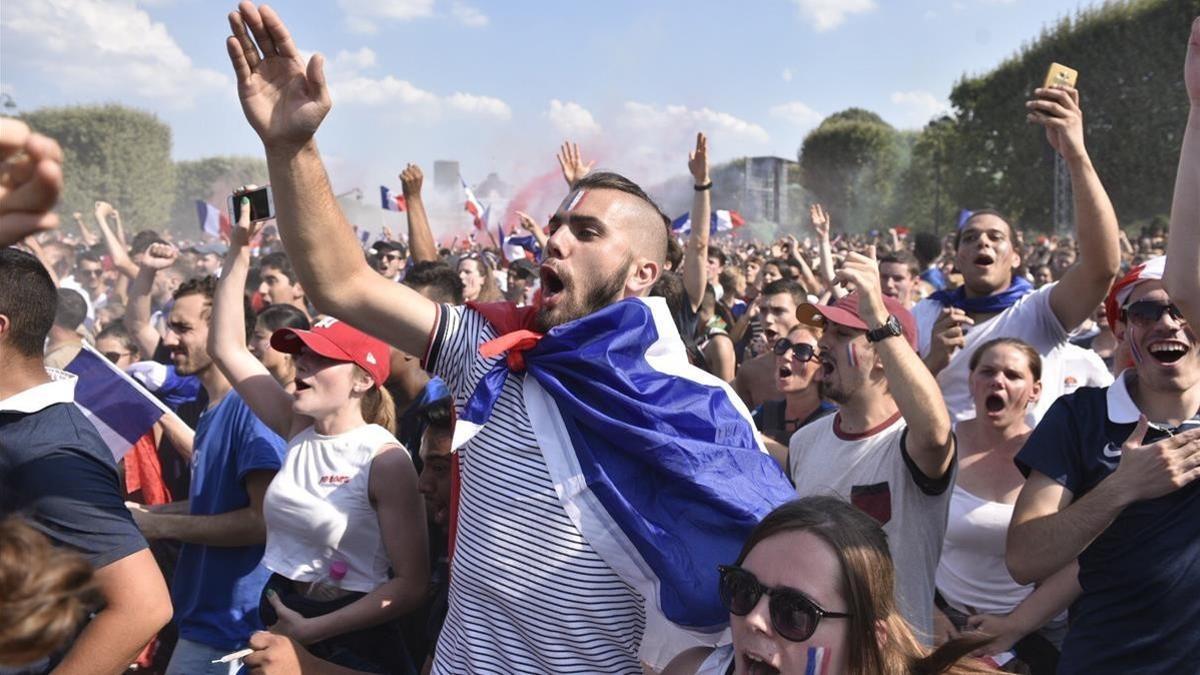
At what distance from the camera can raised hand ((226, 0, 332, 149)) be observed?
2.23 meters

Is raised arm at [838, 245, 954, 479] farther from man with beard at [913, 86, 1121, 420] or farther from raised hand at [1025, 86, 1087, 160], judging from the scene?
raised hand at [1025, 86, 1087, 160]

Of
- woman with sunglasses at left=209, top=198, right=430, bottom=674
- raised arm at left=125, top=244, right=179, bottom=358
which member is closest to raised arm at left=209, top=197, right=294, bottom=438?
woman with sunglasses at left=209, top=198, right=430, bottom=674

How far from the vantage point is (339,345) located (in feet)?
11.7

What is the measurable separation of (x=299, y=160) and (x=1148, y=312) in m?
2.06

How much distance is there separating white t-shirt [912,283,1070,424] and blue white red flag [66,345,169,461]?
311 centimetres

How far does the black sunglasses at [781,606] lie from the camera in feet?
6.56

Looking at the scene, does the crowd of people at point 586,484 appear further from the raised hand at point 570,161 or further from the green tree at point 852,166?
the green tree at point 852,166

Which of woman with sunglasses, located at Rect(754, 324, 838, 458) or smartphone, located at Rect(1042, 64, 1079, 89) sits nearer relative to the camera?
smartphone, located at Rect(1042, 64, 1079, 89)

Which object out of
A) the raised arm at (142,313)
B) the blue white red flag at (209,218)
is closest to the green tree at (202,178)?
the blue white red flag at (209,218)

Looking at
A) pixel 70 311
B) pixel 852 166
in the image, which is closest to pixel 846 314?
pixel 70 311

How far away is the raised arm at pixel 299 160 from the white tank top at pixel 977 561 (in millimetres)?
2282

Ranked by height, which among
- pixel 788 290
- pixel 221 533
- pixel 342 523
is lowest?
pixel 221 533

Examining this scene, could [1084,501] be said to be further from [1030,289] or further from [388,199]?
[388,199]

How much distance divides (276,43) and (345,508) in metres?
1.57
